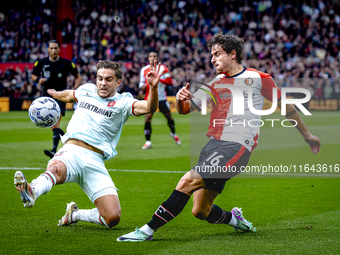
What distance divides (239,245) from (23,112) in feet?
72.6

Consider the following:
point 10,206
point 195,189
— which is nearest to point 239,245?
point 195,189

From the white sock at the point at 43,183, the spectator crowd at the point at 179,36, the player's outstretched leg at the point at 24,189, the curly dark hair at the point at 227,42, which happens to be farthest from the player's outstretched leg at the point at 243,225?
the spectator crowd at the point at 179,36

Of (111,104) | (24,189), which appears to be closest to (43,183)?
(24,189)

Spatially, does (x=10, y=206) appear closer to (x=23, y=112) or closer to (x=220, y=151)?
(x=220, y=151)

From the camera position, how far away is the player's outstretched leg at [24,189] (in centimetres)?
351

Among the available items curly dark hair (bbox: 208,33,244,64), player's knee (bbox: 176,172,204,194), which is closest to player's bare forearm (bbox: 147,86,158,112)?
curly dark hair (bbox: 208,33,244,64)

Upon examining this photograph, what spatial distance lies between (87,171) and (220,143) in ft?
4.32

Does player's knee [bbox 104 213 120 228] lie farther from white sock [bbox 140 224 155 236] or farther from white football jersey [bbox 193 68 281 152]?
white football jersey [bbox 193 68 281 152]

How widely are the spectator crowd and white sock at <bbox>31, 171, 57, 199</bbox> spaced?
20600 millimetres

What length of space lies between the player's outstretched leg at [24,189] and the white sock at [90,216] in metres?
0.89

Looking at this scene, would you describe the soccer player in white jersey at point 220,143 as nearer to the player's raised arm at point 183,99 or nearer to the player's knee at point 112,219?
the player's raised arm at point 183,99

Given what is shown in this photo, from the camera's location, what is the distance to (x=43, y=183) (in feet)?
12.6

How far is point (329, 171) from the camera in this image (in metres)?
8.38

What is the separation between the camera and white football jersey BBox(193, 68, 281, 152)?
4.18 meters
